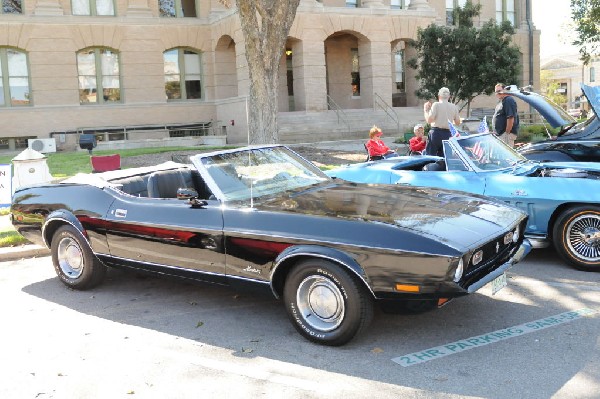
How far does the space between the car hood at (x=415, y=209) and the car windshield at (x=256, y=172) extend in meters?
0.24

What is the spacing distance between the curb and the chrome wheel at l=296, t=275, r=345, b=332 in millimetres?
4693

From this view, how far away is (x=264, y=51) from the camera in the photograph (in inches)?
543

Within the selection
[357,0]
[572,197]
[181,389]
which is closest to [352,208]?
[181,389]

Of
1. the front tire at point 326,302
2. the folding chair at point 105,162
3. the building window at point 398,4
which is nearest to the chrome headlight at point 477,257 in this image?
the front tire at point 326,302

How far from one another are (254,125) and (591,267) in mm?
9923

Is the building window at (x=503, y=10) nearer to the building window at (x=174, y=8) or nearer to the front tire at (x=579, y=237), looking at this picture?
the building window at (x=174, y=8)

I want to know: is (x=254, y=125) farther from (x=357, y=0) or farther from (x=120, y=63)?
(x=357, y=0)

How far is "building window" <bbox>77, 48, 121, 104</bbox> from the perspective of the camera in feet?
88.3

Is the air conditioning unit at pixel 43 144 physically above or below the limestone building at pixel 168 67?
below

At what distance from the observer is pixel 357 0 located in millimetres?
29484

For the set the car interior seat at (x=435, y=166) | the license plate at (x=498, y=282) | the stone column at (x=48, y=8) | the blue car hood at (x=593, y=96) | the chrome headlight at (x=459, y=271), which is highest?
the stone column at (x=48, y=8)

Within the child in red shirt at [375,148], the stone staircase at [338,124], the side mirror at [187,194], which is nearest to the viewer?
the side mirror at [187,194]

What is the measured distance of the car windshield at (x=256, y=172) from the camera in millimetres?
5238

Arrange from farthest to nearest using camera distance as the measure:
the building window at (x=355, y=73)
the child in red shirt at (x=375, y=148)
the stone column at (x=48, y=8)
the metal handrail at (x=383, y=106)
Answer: the building window at (x=355, y=73) → the metal handrail at (x=383, y=106) → the stone column at (x=48, y=8) → the child in red shirt at (x=375, y=148)
